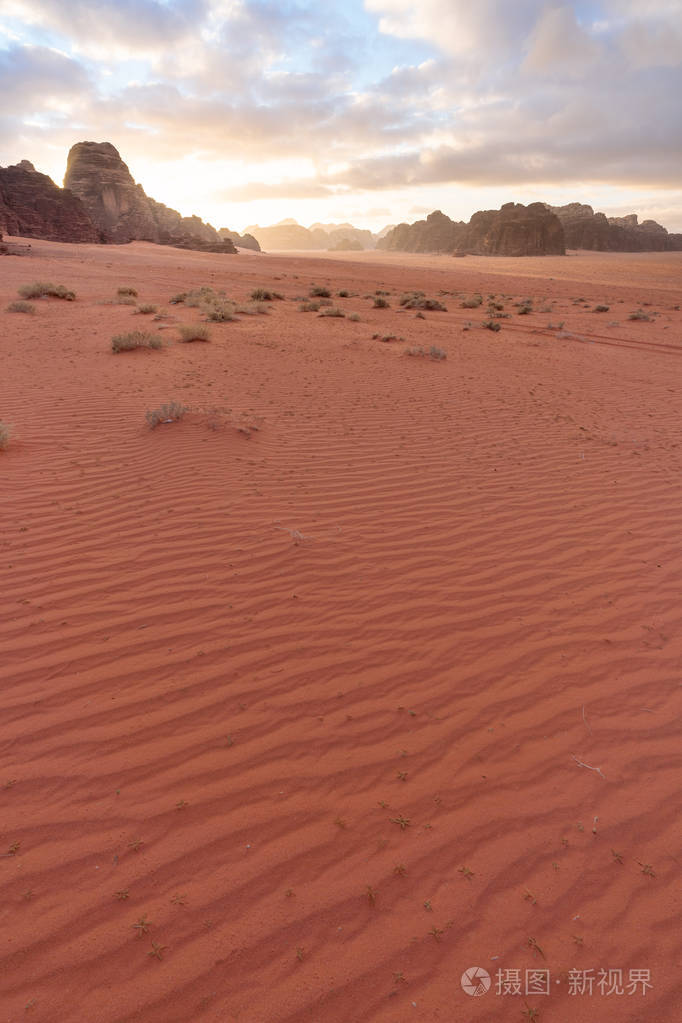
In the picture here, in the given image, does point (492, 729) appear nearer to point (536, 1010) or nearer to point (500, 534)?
point (536, 1010)

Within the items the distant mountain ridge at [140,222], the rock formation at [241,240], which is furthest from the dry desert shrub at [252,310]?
the rock formation at [241,240]

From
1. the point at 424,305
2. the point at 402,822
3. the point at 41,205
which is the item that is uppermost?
the point at 41,205

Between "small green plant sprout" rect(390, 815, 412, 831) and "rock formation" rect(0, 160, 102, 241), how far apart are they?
204 feet

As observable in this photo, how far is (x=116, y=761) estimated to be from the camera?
2.58 m

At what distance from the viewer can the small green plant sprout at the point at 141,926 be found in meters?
1.96

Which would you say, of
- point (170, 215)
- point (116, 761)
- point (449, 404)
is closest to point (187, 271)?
point (449, 404)

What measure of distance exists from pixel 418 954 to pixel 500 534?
3311 mm

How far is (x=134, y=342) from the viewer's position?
392 inches

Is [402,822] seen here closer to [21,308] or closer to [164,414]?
[164,414]

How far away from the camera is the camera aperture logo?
6.18 ft

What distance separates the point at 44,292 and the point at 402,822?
18092mm

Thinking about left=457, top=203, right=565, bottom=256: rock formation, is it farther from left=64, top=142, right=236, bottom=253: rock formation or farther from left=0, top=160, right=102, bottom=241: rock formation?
left=0, top=160, right=102, bottom=241: rock formation

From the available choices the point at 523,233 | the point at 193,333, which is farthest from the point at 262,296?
the point at 523,233

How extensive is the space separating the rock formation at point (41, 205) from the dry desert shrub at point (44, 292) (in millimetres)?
44099
